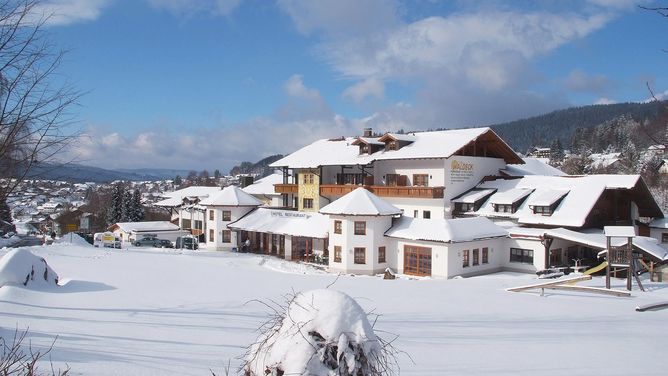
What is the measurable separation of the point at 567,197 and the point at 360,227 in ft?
38.8

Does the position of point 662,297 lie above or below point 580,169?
below

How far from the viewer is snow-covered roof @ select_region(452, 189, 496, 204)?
2941 cm

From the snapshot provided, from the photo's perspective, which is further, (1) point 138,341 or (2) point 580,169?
(2) point 580,169

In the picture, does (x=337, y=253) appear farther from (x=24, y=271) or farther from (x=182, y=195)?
(x=182, y=195)

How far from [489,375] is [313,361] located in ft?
14.3

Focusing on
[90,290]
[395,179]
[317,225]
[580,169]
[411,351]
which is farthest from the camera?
[580,169]

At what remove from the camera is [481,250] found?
26.3m

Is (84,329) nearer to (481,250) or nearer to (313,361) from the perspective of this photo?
(313,361)

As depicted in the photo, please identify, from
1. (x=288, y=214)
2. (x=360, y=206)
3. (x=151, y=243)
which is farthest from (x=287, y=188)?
(x=151, y=243)

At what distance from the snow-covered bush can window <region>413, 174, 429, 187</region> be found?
28.0 m

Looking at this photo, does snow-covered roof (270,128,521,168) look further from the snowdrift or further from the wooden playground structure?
the snowdrift

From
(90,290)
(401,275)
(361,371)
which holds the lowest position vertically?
(401,275)

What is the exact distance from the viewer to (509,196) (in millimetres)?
28453

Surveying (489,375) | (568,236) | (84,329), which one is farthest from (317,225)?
(489,375)
